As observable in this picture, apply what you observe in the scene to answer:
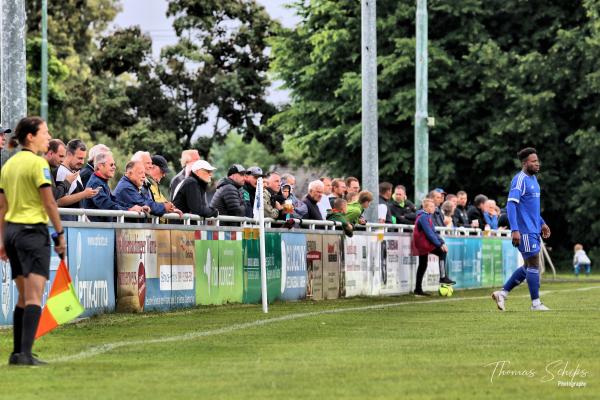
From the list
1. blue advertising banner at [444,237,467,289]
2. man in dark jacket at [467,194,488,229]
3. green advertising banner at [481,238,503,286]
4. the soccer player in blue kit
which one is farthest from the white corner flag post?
man in dark jacket at [467,194,488,229]

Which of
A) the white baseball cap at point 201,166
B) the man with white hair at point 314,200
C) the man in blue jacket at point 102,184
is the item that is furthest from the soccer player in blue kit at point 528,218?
the man in blue jacket at point 102,184

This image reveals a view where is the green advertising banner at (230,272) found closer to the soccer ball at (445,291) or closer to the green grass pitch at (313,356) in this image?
the green grass pitch at (313,356)

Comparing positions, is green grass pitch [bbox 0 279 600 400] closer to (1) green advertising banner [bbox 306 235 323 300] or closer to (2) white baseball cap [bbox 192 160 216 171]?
(2) white baseball cap [bbox 192 160 216 171]

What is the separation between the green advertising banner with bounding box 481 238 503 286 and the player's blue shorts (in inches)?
515

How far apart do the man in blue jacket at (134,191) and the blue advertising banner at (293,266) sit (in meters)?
3.99

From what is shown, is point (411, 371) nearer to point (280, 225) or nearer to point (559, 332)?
point (559, 332)

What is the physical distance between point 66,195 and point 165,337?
2680 mm

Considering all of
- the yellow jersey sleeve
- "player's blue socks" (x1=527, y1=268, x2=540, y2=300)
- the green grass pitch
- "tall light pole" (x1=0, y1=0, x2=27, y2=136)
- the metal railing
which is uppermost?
"tall light pole" (x1=0, y1=0, x2=27, y2=136)

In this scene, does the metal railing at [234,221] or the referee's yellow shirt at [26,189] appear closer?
the referee's yellow shirt at [26,189]

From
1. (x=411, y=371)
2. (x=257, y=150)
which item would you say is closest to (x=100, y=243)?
(x=411, y=371)

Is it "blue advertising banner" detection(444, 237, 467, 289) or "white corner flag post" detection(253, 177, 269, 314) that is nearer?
"white corner flag post" detection(253, 177, 269, 314)

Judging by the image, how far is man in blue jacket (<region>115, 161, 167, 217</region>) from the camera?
18.4m

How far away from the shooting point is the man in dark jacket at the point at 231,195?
68.6 feet

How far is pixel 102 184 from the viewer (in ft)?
57.8
